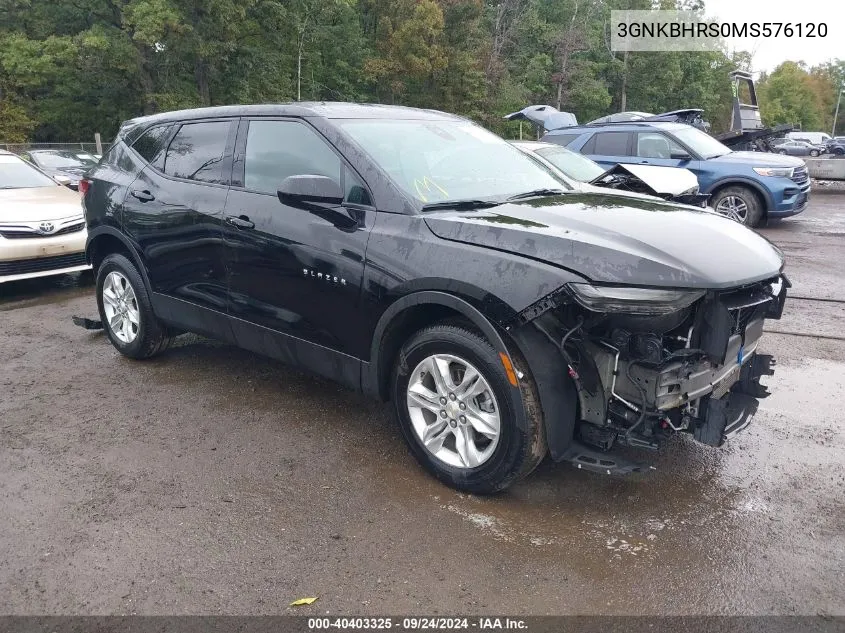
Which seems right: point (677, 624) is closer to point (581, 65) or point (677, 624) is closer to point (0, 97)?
point (0, 97)

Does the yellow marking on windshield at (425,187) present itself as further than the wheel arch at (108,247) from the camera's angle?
No

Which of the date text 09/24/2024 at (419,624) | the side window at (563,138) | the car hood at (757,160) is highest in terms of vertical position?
the side window at (563,138)

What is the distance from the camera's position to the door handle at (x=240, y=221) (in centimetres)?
400

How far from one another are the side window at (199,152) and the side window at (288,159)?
277 mm

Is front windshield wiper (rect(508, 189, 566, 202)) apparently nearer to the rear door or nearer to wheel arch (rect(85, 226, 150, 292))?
the rear door

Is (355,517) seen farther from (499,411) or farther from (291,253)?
(291,253)

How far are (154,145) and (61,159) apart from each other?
11610mm

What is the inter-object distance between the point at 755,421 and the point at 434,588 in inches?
101

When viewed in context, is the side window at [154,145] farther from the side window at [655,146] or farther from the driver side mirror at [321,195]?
the side window at [655,146]

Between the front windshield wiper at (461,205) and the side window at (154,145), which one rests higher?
the side window at (154,145)

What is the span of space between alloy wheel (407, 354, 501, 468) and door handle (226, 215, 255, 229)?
145cm

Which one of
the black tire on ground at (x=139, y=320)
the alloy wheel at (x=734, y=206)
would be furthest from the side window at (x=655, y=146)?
the black tire on ground at (x=139, y=320)

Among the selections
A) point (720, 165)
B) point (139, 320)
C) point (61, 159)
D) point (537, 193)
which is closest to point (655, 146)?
point (720, 165)

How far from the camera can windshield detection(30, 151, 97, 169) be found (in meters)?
14.4
